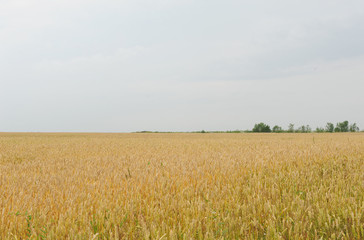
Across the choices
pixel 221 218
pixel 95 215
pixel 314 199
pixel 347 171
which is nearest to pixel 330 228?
pixel 314 199

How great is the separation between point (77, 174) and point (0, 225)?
2344 millimetres

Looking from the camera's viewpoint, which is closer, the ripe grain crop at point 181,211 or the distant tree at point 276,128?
the ripe grain crop at point 181,211

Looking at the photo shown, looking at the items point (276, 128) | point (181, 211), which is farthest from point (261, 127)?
point (181, 211)

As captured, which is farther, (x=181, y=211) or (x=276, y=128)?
(x=276, y=128)

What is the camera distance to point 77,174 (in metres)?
4.79

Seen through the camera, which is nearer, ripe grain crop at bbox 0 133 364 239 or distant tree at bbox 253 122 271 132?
ripe grain crop at bbox 0 133 364 239

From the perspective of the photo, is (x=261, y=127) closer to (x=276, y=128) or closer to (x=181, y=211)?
(x=276, y=128)

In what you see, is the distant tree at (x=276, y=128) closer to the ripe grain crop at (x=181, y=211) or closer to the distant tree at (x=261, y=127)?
the distant tree at (x=261, y=127)

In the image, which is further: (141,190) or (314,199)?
(141,190)

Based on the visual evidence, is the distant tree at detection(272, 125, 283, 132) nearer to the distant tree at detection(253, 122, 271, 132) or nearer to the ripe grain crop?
the distant tree at detection(253, 122, 271, 132)

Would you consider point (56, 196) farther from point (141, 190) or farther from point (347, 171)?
point (347, 171)

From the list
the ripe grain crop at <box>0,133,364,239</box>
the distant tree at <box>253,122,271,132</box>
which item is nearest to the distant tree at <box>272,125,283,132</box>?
the distant tree at <box>253,122,271,132</box>

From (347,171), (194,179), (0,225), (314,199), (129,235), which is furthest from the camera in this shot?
(347,171)

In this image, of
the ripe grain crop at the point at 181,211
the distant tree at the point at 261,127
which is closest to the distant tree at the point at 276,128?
the distant tree at the point at 261,127
